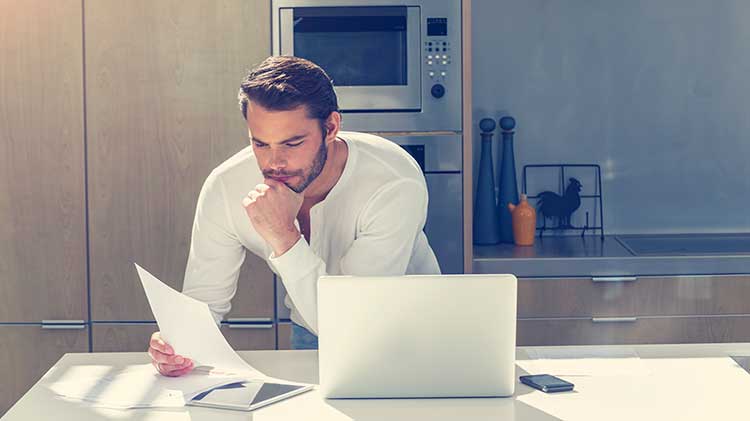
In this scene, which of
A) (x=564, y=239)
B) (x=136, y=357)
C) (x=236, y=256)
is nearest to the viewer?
(x=136, y=357)

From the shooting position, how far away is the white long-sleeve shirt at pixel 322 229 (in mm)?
2485

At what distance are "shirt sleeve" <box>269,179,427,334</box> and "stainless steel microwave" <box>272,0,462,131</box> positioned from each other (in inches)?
43.7

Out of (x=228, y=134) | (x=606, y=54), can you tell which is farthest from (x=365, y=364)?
(x=606, y=54)

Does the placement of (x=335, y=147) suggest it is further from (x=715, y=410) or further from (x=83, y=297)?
(x=83, y=297)

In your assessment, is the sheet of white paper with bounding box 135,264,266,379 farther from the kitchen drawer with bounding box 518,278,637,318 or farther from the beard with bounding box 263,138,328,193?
the kitchen drawer with bounding box 518,278,637,318

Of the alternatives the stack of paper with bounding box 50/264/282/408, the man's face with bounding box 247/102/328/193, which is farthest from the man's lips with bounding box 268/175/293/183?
the stack of paper with bounding box 50/264/282/408

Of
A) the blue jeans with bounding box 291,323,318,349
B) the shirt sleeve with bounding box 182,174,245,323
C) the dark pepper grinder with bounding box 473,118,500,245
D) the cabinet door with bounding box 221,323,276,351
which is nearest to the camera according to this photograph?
the shirt sleeve with bounding box 182,174,245,323

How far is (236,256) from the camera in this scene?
2574 mm

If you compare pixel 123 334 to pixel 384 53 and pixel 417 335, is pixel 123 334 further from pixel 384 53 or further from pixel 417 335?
pixel 417 335

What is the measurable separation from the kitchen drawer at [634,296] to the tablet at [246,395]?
66.7 inches

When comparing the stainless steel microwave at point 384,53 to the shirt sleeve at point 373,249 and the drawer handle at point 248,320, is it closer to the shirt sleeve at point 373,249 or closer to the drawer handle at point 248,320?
the drawer handle at point 248,320

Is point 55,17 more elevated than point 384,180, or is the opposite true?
point 55,17

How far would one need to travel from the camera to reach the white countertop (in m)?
1.97

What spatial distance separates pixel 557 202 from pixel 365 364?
236 centimetres
